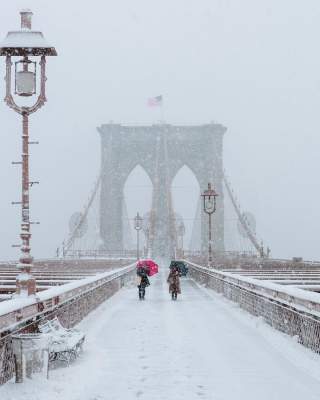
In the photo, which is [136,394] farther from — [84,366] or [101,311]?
[101,311]

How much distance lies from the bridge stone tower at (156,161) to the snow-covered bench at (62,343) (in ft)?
343

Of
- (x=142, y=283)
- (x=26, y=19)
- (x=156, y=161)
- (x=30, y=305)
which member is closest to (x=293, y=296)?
(x=30, y=305)

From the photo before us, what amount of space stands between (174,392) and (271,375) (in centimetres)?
152

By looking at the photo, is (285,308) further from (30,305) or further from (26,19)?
(26,19)

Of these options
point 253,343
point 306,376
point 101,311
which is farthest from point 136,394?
point 101,311

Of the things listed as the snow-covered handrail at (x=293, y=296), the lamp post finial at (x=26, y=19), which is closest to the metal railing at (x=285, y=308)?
the snow-covered handrail at (x=293, y=296)

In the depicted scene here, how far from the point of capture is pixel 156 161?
12281cm

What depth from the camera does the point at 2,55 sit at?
11.6m

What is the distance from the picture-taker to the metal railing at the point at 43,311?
276 inches

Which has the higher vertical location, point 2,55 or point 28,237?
point 2,55

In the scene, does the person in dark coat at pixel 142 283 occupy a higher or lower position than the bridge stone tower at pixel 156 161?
lower

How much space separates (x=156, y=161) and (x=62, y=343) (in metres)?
115

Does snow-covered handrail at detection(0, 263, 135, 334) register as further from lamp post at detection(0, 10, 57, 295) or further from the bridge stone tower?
the bridge stone tower

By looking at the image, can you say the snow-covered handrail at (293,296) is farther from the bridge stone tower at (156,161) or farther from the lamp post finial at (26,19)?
the bridge stone tower at (156,161)
